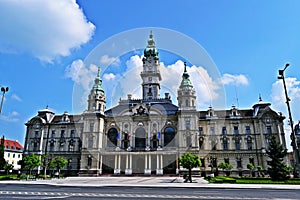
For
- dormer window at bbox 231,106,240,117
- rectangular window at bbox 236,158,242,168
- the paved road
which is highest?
dormer window at bbox 231,106,240,117

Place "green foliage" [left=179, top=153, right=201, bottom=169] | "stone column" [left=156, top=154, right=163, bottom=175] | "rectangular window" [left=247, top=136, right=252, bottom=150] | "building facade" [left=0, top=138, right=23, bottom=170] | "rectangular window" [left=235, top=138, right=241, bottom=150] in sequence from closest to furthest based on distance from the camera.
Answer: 1. "green foliage" [left=179, top=153, right=201, bottom=169]
2. "stone column" [left=156, top=154, right=163, bottom=175]
3. "rectangular window" [left=247, top=136, right=252, bottom=150]
4. "rectangular window" [left=235, top=138, right=241, bottom=150]
5. "building facade" [left=0, top=138, right=23, bottom=170]

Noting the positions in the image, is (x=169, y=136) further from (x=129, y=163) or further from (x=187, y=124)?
(x=129, y=163)

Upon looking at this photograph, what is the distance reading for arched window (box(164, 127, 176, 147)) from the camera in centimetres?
5272

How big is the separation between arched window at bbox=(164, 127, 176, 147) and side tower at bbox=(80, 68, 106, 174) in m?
15.9

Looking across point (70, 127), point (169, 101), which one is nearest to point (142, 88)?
point (169, 101)

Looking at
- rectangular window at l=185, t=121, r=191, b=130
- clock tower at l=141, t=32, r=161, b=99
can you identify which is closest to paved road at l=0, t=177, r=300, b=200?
rectangular window at l=185, t=121, r=191, b=130

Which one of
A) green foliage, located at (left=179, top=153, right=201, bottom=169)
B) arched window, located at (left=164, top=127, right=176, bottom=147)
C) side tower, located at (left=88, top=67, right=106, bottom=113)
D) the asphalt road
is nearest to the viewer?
the asphalt road

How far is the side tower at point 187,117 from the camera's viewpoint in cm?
5034

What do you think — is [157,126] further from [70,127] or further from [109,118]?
[70,127]

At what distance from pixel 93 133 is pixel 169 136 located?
61.4 ft

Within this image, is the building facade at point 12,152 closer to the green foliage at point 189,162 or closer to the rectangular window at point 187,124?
the rectangular window at point 187,124

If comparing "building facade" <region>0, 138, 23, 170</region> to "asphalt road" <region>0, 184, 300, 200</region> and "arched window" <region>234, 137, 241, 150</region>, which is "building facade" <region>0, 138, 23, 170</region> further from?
"asphalt road" <region>0, 184, 300, 200</region>

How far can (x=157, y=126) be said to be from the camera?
54.2 metres

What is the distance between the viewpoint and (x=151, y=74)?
68.6 metres
